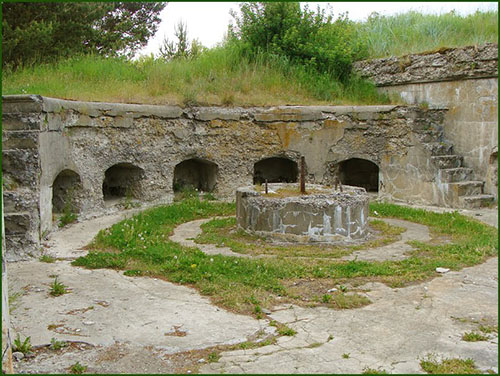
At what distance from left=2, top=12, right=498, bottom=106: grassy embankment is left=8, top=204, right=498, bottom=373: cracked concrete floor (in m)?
6.04

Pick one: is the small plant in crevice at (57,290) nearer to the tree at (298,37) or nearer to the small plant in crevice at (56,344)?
the small plant in crevice at (56,344)

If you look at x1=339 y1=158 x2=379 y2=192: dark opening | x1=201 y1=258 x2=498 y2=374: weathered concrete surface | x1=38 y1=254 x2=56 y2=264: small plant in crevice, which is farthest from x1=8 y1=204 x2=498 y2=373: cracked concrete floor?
x1=339 y1=158 x2=379 y2=192: dark opening

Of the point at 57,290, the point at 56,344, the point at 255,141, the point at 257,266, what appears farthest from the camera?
the point at 255,141

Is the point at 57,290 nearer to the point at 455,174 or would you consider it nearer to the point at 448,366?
the point at 448,366

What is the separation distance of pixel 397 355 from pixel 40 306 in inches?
139

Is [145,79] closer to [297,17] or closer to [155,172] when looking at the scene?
[155,172]

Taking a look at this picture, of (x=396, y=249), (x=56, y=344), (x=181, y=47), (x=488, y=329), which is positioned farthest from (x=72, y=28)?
(x=488, y=329)

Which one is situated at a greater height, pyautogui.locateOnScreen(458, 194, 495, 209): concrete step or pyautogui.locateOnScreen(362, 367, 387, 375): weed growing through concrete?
pyautogui.locateOnScreen(458, 194, 495, 209): concrete step

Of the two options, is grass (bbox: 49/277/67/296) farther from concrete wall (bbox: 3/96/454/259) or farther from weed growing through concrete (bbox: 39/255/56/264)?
concrete wall (bbox: 3/96/454/259)

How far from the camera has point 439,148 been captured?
38.4 feet

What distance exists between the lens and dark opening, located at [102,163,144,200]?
1146 centimetres

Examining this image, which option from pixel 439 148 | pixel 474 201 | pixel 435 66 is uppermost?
pixel 435 66

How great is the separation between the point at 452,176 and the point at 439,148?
30.3 inches

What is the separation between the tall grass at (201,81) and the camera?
1166 centimetres
